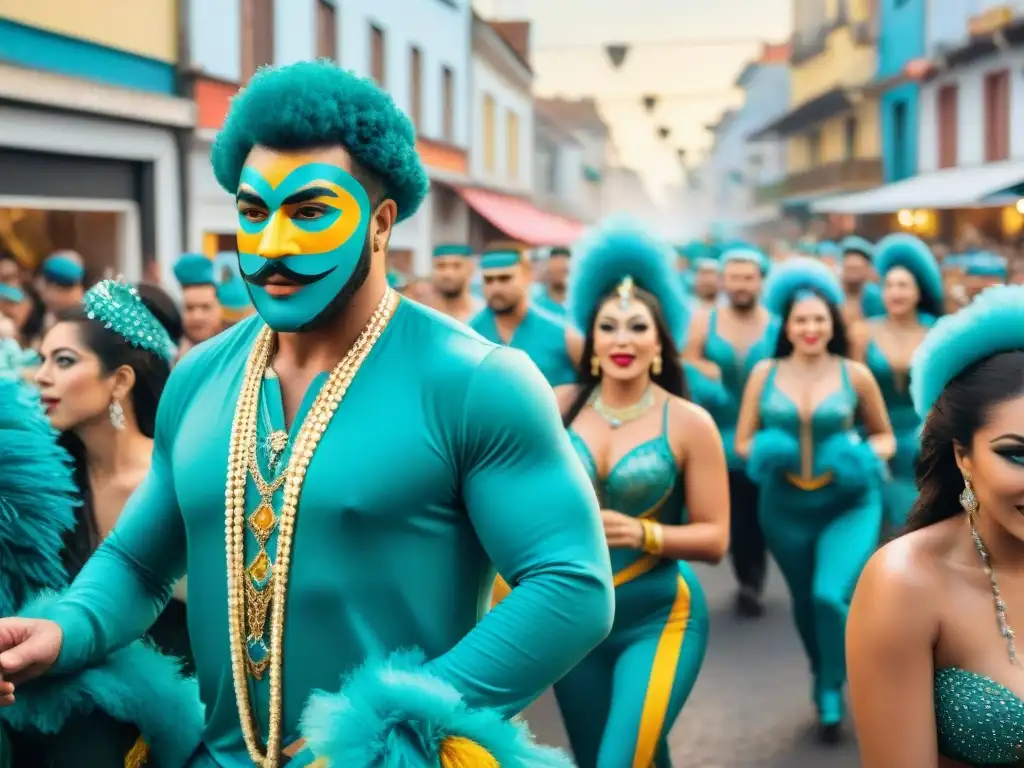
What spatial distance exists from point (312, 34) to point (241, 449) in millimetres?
15589

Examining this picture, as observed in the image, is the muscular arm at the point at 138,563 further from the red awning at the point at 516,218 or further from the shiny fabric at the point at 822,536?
the red awning at the point at 516,218

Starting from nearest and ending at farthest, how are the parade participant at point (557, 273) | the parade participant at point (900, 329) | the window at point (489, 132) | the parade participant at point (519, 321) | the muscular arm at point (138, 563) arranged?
the muscular arm at point (138, 563)
the parade participant at point (519, 321)
the parade participant at point (900, 329)
the parade participant at point (557, 273)
the window at point (489, 132)

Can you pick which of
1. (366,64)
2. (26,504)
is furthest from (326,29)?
(26,504)

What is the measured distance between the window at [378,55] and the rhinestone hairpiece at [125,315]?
1630 cm

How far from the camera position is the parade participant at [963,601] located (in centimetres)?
283

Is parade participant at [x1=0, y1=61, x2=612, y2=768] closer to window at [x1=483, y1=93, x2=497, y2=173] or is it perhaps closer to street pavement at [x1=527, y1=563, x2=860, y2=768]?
street pavement at [x1=527, y1=563, x2=860, y2=768]

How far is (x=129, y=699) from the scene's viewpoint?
107 inches

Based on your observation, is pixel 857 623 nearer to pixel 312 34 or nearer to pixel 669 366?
pixel 669 366

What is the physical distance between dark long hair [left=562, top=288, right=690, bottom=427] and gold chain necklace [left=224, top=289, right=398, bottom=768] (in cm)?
297

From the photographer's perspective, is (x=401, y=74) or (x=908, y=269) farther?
(x=401, y=74)

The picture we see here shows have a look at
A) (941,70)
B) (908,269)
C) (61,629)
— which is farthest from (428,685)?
(941,70)

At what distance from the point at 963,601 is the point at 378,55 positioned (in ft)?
62.1

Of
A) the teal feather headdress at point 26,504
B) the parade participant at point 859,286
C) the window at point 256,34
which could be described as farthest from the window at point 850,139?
the teal feather headdress at point 26,504

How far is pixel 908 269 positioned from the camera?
9.16 metres
